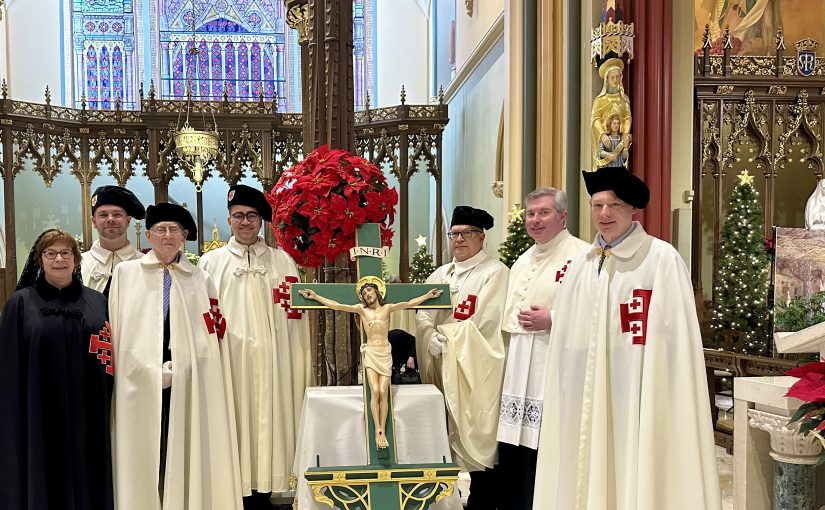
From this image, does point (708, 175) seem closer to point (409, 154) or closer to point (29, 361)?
point (409, 154)

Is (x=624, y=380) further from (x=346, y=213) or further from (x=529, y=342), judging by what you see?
(x=346, y=213)

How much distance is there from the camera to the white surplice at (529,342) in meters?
3.72

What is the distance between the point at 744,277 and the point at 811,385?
6392mm

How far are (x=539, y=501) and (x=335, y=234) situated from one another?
5.29 feet

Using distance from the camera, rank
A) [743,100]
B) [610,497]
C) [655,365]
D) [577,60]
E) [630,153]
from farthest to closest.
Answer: [743,100] → [577,60] → [630,153] → [610,497] → [655,365]

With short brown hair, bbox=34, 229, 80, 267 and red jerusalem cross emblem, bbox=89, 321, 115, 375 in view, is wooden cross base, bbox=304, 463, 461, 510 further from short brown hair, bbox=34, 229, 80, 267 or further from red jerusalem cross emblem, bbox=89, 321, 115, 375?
short brown hair, bbox=34, 229, 80, 267

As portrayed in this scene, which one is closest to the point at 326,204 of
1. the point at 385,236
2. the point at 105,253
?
the point at 385,236

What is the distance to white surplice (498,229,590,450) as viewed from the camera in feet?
12.2

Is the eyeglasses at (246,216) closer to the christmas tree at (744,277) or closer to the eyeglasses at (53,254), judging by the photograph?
the eyeglasses at (53,254)

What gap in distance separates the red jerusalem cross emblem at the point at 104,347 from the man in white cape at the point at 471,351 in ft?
5.67

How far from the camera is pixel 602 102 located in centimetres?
590

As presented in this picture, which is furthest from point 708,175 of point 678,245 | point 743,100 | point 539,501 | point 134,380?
point 134,380

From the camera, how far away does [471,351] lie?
13.0ft

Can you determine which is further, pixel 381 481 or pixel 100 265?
pixel 100 265
